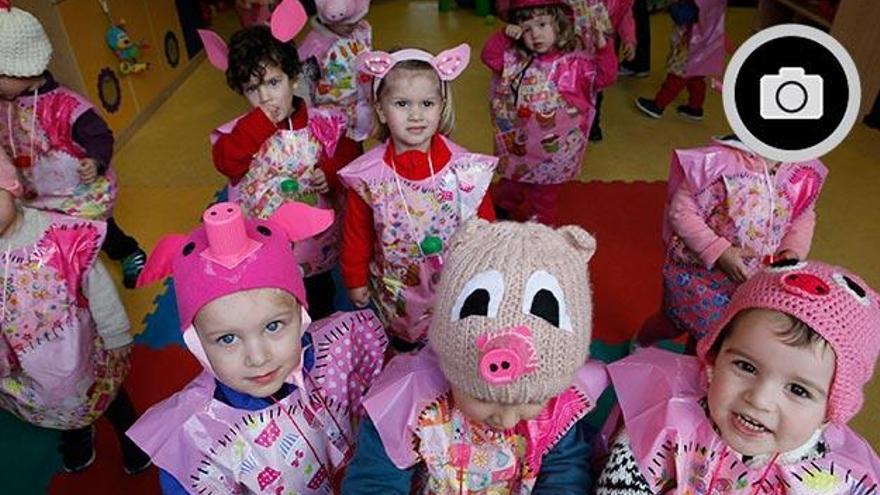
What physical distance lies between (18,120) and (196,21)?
8.86ft

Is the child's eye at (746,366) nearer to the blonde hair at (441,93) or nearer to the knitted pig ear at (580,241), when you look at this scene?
the knitted pig ear at (580,241)

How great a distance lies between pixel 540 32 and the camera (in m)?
2.12

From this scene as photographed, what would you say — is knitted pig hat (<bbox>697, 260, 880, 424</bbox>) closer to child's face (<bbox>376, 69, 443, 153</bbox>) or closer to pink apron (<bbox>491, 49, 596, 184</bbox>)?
child's face (<bbox>376, 69, 443, 153</bbox>)

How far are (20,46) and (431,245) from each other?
4.25ft

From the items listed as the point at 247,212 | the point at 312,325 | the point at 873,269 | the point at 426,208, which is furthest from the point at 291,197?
the point at 873,269

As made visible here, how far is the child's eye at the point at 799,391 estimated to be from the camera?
2.96 ft

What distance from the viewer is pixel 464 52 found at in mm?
1635

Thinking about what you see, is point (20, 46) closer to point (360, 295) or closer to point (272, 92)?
point (272, 92)

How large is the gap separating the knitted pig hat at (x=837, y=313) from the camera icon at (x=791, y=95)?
24 cm

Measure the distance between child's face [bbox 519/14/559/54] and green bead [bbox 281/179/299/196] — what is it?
0.92 meters

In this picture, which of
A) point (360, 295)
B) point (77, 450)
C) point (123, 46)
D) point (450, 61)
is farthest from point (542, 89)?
point (123, 46)

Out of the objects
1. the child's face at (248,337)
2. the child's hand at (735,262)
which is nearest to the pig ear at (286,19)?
the child's face at (248,337)

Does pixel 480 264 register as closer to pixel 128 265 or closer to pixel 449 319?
pixel 449 319

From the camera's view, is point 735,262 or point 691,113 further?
point 691,113
